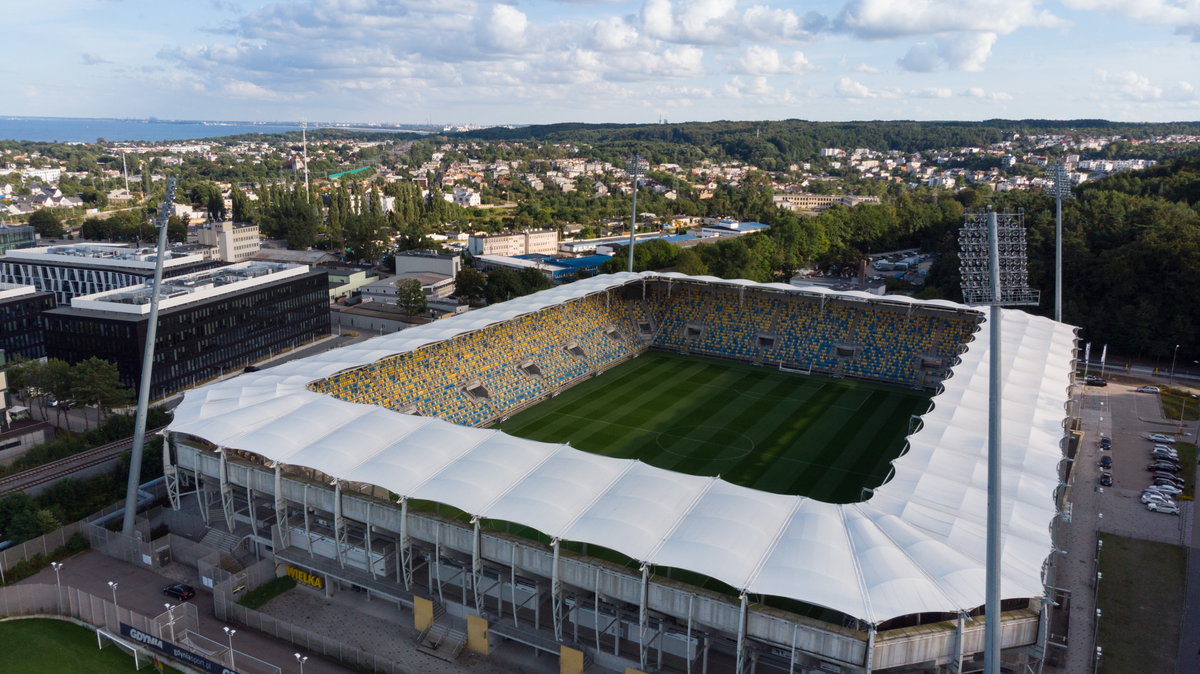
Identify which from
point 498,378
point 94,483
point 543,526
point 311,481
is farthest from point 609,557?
point 94,483

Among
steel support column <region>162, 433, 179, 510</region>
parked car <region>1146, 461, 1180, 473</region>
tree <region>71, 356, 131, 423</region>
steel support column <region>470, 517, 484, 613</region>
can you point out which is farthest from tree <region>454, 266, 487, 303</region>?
parked car <region>1146, 461, 1180, 473</region>

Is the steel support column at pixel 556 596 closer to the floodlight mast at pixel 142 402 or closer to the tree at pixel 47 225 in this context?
the floodlight mast at pixel 142 402

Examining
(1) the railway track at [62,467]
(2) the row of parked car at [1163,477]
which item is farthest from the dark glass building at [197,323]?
(2) the row of parked car at [1163,477]

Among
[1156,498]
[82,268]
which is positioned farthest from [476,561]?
[82,268]

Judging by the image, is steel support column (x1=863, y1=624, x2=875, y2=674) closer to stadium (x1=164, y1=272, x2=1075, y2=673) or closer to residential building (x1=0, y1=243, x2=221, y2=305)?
stadium (x1=164, y1=272, x2=1075, y2=673)

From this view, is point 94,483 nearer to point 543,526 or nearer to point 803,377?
point 543,526

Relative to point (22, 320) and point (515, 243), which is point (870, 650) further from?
point (515, 243)
